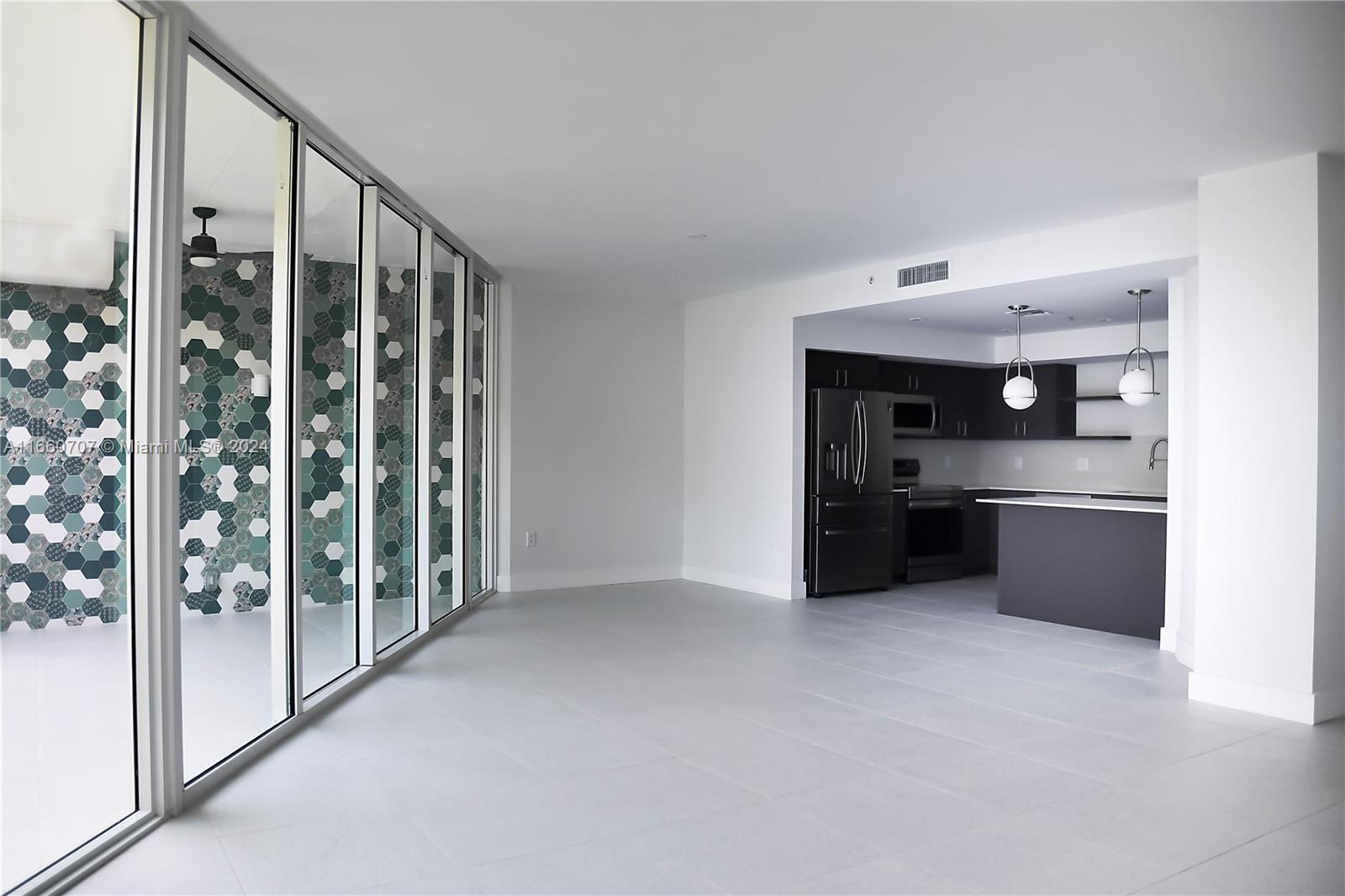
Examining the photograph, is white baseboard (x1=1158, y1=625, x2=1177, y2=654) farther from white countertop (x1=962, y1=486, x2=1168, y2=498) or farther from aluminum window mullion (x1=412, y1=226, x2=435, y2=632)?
aluminum window mullion (x1=412, y1=226, x2=435, y2=632)

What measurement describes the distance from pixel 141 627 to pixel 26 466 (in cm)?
66

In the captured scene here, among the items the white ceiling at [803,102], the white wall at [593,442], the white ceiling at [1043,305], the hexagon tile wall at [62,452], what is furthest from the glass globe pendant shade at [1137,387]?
the hexagon tile wall at [62,452]

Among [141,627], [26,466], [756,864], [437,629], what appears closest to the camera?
[26,466]

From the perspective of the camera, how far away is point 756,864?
271 centimetres

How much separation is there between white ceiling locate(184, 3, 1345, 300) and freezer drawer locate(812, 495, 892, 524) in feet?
9.25

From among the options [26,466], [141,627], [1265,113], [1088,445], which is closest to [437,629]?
[141,627]

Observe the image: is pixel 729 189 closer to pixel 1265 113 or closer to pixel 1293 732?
pixel 1265 113

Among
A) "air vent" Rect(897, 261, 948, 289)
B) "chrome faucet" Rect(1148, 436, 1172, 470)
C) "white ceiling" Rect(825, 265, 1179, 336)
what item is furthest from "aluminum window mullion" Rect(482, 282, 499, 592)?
"chrome faucet" Rect(1148, 436, 1172, 470)

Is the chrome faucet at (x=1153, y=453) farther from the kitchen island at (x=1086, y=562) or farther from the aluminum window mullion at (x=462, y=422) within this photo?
the aluminum window mullion at (x=462, y=422)

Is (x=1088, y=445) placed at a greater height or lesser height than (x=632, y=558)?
greater

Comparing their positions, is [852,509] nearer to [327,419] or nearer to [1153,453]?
[1153,453]

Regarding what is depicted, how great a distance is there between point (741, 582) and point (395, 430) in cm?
385

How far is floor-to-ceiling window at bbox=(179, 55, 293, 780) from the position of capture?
3193 millimetres

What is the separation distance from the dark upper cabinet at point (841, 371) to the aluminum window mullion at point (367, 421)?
4072 millimetres
